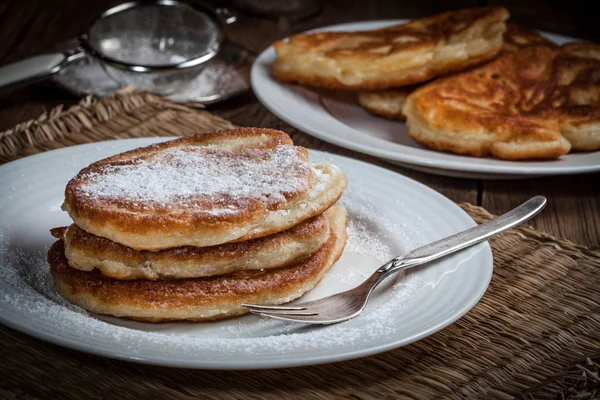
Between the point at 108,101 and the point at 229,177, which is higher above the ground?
the point at 229,177

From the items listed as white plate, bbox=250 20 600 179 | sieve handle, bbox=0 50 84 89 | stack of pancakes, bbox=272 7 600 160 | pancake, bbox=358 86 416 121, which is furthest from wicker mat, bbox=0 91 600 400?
sieve handle, bbox=0 50 84 89

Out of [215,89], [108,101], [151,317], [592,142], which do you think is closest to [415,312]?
[151,317]

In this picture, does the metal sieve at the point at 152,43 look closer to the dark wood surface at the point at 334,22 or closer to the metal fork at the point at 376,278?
the dark wood surface at the point at 334,22

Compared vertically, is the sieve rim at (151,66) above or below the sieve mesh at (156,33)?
above

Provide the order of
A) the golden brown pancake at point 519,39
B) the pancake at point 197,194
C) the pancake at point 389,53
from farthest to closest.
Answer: the golden brown pancake at point 519,39 < the pancake at point 389,53 < the pancake at point 197,194

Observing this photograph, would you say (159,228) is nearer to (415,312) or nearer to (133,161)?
(133,161)

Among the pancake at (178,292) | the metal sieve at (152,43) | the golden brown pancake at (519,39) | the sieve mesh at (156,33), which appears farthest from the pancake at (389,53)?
the pancake at (178,292)
